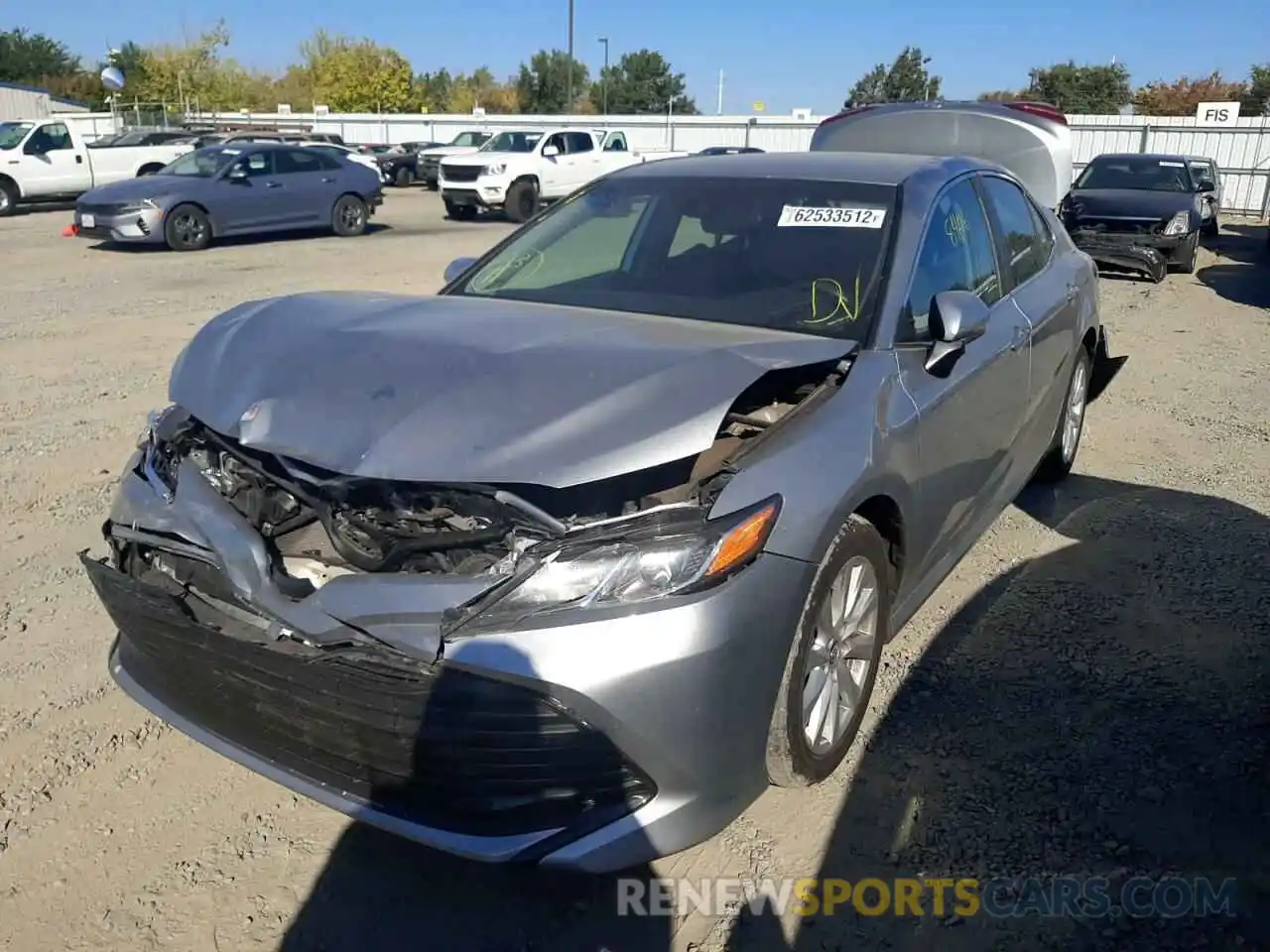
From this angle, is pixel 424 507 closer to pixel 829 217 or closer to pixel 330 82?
pixel 829 217

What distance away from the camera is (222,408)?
8.68ft

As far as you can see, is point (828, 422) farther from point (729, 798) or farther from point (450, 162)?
point (450, 162)

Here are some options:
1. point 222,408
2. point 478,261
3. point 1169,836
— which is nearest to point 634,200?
point 478,261

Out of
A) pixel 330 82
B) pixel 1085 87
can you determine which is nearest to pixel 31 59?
pixel 330 82

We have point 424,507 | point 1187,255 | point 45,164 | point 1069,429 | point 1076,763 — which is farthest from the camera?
point 45,164

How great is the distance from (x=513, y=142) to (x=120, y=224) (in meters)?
10.1

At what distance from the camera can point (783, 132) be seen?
115ft

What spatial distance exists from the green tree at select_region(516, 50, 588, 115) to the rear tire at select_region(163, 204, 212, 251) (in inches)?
2311

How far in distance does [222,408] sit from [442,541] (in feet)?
2.53

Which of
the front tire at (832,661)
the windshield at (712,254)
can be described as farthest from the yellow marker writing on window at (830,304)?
the front tire at (832,661)

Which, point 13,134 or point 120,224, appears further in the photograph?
point 13,134

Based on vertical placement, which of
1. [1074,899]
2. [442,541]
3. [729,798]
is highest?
[442,541]

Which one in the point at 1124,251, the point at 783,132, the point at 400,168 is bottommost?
the point at 1124,251

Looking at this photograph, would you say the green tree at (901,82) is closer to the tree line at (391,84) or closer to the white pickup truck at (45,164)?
the tree line at (391,84)
